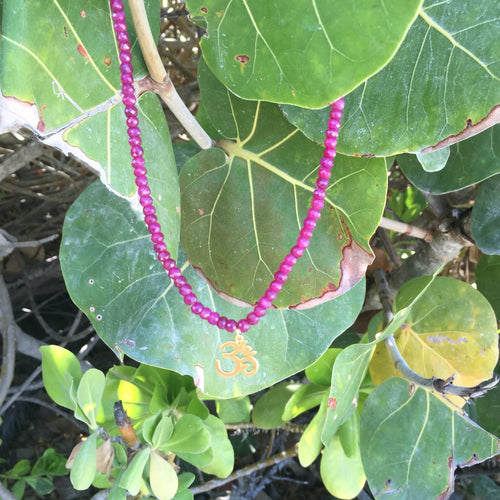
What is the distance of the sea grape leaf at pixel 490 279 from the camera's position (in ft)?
2.96

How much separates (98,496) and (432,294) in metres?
0.60

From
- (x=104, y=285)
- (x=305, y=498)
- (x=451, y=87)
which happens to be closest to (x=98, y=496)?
(x=104, y=285)

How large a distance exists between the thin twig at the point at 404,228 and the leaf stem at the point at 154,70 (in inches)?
13.7

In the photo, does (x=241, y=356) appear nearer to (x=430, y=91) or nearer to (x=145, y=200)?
(x=145, y=200)

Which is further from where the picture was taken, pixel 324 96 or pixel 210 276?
pixel 210 276

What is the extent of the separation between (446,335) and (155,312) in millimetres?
493

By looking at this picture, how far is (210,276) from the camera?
2.08 feet

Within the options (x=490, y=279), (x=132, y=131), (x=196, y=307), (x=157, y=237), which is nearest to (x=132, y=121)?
(x=132, y=131)

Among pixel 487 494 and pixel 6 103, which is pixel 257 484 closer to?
pixel 487 494

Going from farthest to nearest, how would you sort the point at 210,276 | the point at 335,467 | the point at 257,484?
the point at 257,484 < the point at 335,467 < the point at 210,276

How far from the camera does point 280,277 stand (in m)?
0.56

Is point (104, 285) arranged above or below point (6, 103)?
below

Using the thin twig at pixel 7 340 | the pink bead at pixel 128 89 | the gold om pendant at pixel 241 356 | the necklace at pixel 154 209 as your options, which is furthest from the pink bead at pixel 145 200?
the thin twig at pixel 7 340

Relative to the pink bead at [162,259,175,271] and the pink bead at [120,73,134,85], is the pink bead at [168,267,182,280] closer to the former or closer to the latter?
the pink bead at [162,259,175,271]
